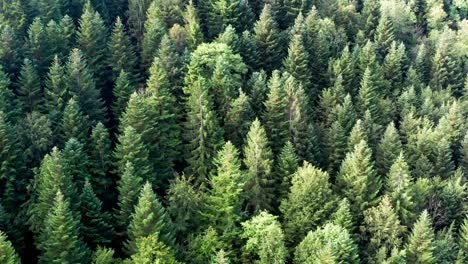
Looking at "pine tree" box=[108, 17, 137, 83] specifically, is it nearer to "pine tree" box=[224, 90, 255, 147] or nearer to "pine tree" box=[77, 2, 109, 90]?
"pine tree" box=[77, 2, 109, 90]

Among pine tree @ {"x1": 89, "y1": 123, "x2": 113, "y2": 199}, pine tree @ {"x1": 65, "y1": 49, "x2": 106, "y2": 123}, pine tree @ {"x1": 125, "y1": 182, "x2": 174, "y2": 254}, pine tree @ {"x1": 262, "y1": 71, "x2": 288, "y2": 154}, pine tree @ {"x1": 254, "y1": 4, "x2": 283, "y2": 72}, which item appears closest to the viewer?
pine tree @ {"x1": 125, "y1": 182, "x2": 174, "y2": 254}

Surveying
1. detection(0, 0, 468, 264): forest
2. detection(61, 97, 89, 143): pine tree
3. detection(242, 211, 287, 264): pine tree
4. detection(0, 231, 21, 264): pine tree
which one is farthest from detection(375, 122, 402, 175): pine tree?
detection(0, 231, 21, 264): pine tree

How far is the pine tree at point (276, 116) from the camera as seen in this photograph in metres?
70.9

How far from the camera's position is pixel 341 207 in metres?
59.9

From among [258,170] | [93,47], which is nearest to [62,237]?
[258,170]

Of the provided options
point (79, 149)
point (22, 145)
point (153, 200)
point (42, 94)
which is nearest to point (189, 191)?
point (153, 200)

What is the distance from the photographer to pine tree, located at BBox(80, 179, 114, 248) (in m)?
57.6

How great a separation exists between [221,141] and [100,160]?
531 inches

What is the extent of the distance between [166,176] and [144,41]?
2402cm

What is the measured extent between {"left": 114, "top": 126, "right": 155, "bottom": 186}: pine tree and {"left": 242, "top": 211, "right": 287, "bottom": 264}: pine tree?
38.9 feet

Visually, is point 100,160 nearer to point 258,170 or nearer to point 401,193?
point 258,170

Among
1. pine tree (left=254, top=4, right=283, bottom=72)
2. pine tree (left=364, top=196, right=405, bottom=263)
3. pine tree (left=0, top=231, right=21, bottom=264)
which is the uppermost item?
pine tree (left=254, top=4, right=283, bottom=72)

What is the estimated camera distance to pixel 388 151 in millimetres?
72312

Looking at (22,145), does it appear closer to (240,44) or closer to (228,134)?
(228,134)
